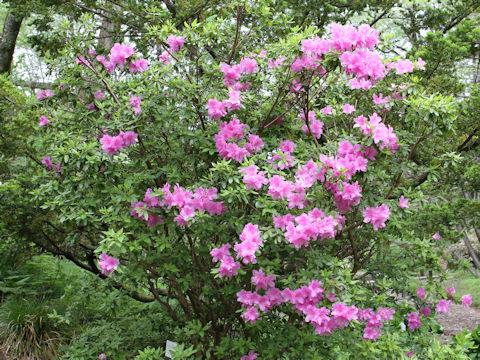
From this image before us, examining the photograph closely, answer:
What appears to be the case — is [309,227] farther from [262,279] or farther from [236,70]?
[236,70]

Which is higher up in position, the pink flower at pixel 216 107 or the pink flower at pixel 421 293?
the pink flower at pixel 216 107

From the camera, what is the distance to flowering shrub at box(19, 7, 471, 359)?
2451 millimetres

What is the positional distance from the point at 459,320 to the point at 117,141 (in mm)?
6961

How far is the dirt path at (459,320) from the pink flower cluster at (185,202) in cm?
538

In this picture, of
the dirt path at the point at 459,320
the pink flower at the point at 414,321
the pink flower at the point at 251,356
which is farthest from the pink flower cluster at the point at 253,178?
the dirt path at the point at 459,320

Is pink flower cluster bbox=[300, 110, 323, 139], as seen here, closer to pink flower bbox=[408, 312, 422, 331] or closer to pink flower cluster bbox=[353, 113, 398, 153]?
pink flower cluster bbox=[353, 113, 398, 153]

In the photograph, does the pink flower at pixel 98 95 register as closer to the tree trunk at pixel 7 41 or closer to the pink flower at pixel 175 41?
the pink flower at pixel 175 41

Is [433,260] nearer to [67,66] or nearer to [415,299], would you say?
[415,299]

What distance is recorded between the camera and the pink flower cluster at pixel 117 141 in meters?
2.66

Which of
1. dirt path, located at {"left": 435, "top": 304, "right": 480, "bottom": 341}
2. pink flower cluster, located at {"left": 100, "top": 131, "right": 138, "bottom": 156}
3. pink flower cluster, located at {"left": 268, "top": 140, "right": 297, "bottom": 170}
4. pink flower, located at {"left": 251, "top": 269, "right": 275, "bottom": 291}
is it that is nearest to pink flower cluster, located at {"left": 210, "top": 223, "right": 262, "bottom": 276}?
pink flower, located at {"left": 251, "top": 269, "right": 275, "bottom": 291}

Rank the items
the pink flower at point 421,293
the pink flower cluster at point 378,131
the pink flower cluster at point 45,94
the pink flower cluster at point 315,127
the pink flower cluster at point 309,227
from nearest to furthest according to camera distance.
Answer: the pink flower cluster at point 309,227 < the pink flower cluster at point 378,131 < the pink flower cluster at point 315,127 < the pink flower cluster at point 45,94 < the pink flower at point 421,293

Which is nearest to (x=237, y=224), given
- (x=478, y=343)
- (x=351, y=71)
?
(x=351, y=71)

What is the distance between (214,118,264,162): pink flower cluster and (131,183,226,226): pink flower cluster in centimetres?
26

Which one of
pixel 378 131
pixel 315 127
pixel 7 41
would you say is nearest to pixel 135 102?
pixel 315 127
